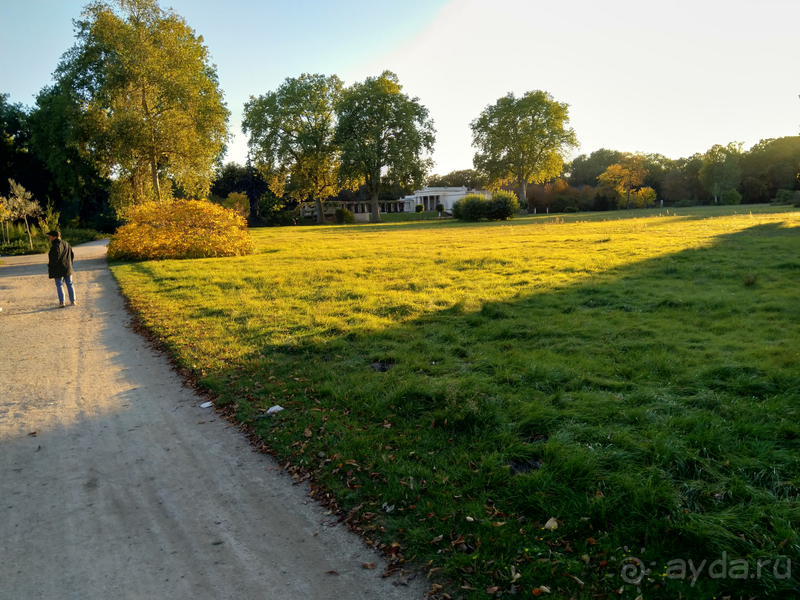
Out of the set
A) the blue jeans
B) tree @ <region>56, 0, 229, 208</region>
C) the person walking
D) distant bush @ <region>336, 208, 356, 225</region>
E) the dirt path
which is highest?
tree @ <region>56, 0, 229, 208</region>

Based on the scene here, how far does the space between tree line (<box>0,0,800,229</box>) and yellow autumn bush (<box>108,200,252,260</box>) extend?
5632mm

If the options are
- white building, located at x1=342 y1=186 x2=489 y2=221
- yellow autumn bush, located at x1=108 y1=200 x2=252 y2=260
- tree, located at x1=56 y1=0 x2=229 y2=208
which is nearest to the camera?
yellow autumn bush, located at x1=108 y1=200 x2=252 y2=260

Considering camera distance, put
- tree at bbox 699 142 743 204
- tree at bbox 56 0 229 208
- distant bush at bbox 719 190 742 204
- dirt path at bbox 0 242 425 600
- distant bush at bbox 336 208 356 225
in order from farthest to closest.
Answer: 1. tree at bbox 699 142 743 204
2. distant bush at bbox 719 190 742 204
3. distant bush at bbox 336 208 356 225
4. tree at bbox 56 0 229 208
5. dirt path at bbox 0 242 425 600

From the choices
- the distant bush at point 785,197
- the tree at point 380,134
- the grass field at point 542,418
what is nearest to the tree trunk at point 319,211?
the tree at point 380,134

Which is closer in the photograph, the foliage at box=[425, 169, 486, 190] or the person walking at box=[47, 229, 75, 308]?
the person walking at box=[47, 229, 75, 308]

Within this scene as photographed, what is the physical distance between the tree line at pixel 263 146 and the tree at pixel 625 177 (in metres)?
0.22

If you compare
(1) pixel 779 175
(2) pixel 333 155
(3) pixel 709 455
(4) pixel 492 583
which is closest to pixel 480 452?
(4) pixel 492 583

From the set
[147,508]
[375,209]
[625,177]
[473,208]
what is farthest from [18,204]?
[625,177]

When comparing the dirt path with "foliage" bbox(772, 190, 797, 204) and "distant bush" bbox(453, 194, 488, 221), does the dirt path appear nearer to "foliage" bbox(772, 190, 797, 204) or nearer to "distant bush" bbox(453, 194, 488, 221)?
"distant bush" bbox(453, 194, 488, 221)

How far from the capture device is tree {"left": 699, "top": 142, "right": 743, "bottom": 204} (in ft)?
221

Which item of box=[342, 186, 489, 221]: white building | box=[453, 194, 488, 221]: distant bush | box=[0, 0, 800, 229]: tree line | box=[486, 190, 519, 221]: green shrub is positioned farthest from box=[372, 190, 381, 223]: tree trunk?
box=[342, 186, 489, 221]: white building

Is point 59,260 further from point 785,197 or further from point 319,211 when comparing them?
point 785,197

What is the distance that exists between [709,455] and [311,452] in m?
3.23

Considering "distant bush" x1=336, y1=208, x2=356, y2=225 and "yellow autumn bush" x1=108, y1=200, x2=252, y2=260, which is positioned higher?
"distant bush" x1=336, y1=208, x2=356, y2=225
